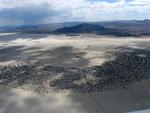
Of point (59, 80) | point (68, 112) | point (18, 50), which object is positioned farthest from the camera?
point (18, 50)

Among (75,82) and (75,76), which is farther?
(75,76)

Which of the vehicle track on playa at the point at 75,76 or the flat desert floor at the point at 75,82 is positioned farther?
the vehicle track on playa at the point at 75,76

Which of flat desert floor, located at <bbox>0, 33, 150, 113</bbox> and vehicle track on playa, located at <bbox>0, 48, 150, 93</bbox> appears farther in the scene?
vehicle track on playa, located at <bbox>0, 48, 150, 93</bbox>

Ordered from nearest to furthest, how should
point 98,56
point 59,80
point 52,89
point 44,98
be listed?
point 44,98 < point 52,89 < point 59,80 < point 98,56

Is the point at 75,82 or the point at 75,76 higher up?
the point at 75,76

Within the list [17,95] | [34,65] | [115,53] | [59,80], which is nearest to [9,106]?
[17,95]

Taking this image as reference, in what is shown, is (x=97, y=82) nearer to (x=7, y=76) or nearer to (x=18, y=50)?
(x=7, y=76)

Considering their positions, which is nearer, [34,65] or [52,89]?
[52,89]
